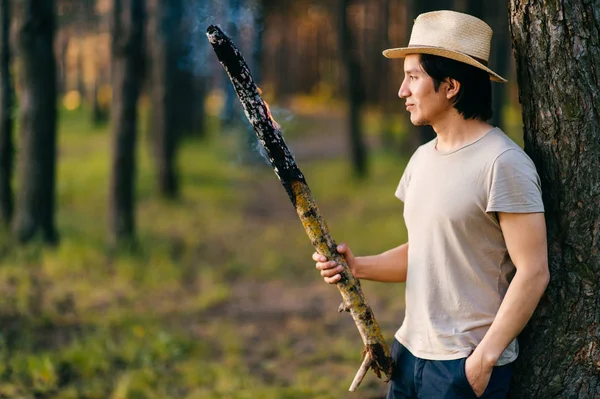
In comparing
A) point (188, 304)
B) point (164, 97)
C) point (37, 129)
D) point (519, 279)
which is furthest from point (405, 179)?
point (164, 97)

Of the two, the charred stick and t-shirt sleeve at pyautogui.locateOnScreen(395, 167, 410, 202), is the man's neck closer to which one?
t-shirt sleeve at pyautogui.locateOnScreen(395, 167, 410, 202)

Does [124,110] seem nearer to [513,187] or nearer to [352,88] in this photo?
[352,88]

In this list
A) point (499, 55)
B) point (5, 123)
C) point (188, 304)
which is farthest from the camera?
point (499, 55)

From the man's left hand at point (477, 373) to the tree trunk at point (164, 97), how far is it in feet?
38.7

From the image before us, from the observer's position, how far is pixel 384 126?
23.9m

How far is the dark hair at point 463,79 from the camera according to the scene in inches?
106

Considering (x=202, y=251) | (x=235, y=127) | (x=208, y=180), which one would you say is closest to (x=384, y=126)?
(x=235, y=127)

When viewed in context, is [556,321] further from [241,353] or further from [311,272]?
[311,272]

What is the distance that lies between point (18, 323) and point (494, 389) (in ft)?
16.7

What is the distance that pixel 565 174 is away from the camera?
2805mm

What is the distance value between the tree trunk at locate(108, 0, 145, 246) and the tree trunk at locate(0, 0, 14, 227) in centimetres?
147

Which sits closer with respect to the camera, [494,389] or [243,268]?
[494,389]

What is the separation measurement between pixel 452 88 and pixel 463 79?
5cm

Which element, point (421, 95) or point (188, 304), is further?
point (188, 304)
